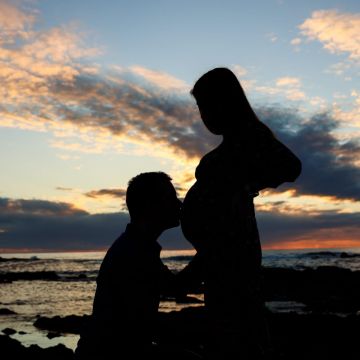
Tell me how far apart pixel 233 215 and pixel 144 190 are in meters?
0.88

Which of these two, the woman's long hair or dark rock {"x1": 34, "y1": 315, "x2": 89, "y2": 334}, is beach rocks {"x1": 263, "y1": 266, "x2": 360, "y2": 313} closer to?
dark rock {"x1": 34, "y1": 315, "x2": 89, "y2": 334}

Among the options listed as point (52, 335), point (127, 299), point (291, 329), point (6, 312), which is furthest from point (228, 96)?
point (6, 312)

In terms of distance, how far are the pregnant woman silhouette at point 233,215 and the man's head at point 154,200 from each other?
1.79 feet

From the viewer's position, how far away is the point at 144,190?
120 inches

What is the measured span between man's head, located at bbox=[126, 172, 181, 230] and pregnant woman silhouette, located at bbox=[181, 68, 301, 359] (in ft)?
1.79

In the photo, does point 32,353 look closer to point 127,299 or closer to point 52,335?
point 52,335

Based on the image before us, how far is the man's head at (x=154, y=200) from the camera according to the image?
9.93 ft

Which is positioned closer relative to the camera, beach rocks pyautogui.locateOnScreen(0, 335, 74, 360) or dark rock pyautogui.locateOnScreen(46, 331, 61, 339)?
beach rocks pyautogui.locateOnScreen(0, 335, 74, 360)

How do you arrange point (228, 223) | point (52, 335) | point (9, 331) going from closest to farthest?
point (228, 223) < point (52, 335) < point (9, 331)

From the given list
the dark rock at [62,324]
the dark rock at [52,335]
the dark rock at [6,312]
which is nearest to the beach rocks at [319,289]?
the dark rock at [62,324]

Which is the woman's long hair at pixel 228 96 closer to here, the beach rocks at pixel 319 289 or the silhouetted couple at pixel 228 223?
the silhouetted couple at pixel 228 223

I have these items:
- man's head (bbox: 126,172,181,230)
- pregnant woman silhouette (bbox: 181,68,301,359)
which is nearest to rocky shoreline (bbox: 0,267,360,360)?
pregnant woman silhouette (bbox: 181,68,301,359)

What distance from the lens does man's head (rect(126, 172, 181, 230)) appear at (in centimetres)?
303

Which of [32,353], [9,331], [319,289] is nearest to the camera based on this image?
[32,353]
